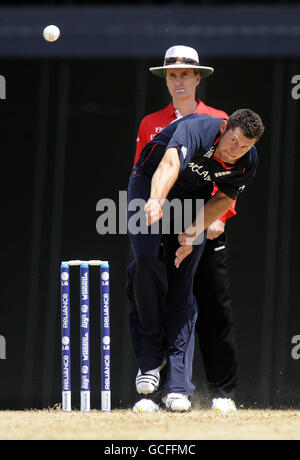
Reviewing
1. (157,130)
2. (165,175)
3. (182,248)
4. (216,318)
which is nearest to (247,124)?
(165,175)

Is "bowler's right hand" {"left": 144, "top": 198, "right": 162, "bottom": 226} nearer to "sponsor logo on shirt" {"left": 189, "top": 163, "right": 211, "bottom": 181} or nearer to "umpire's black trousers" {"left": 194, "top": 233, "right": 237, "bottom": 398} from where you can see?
"sponsor logo on shirt" {"left": 189, "top": 163, "right": 211, "bottom": 181}

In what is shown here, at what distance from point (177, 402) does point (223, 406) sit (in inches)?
13.2

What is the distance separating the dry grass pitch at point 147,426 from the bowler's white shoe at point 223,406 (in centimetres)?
15

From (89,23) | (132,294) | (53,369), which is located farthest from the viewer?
(89,23)

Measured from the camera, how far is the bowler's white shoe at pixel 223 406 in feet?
13.6

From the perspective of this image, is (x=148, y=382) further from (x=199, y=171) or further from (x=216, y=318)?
(x=199, y=171)

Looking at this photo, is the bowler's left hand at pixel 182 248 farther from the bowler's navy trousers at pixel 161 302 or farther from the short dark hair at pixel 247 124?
the short dark hair at pixel 247 124

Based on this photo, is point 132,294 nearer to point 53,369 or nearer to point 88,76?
point 53,369

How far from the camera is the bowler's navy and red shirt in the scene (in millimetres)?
3740

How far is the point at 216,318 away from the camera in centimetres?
439

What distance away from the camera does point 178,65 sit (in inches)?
172

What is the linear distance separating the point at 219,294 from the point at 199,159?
76 cm

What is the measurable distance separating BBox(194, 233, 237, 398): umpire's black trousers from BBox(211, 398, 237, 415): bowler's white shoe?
8cm
